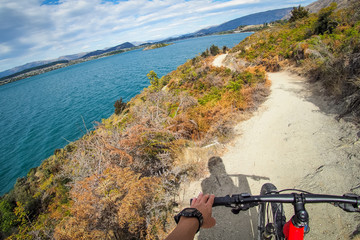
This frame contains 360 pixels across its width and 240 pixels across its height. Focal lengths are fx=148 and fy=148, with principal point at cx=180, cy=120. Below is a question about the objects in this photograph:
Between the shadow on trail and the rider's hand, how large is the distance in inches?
108

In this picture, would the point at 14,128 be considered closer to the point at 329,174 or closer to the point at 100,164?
the point at 100,164

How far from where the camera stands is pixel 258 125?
22.3 feet

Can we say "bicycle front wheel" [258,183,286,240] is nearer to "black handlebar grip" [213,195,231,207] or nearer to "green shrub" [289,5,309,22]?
"black handlebar grip" [213,195,231,207]

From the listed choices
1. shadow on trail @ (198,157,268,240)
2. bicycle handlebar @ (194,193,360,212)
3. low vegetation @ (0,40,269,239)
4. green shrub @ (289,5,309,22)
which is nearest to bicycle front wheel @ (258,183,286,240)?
bicycle handlebar @ (194,193,360,212)

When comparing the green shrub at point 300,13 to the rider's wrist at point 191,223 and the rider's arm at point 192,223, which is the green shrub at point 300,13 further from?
the rider's wrist at point 191,223

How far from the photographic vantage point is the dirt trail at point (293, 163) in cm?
343

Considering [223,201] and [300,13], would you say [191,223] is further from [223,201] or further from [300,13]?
[300,13]

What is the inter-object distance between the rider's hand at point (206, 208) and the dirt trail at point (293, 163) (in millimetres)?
2758

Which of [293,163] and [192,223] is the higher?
[192,223]

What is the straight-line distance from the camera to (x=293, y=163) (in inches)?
181

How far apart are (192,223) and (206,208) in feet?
0.72

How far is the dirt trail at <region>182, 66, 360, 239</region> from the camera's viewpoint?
11.2ft

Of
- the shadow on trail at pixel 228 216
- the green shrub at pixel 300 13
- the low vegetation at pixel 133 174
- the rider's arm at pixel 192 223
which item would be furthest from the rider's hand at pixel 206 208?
the green shrub at pixel 300 13

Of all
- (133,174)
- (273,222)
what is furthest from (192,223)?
(133,174)
